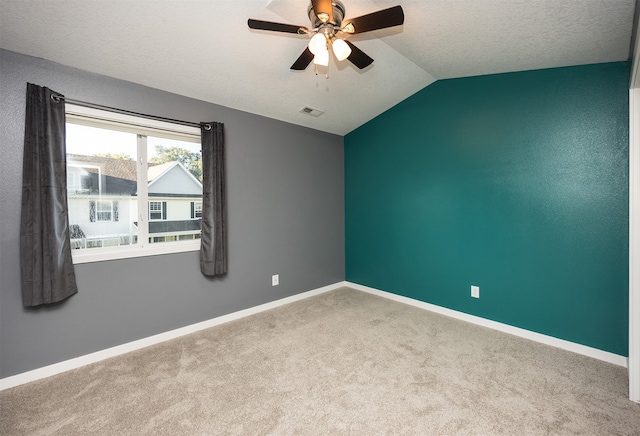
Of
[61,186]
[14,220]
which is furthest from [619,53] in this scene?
[14,220]

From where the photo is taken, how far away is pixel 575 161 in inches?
93.8

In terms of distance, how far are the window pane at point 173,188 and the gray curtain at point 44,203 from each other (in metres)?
0.66

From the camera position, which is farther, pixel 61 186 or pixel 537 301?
pixel 537 301

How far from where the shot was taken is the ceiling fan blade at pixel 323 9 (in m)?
1.46

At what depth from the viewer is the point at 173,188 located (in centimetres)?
282

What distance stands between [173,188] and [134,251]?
0.71m

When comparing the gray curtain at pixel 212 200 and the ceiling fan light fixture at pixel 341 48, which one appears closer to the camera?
the ceiling fan light fixture at pixel 341 48

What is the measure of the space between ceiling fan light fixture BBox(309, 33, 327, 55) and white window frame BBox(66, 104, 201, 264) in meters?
1.70

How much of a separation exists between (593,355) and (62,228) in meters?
4.39

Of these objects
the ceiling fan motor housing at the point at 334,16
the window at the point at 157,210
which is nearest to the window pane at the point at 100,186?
the window at the point at 157,210

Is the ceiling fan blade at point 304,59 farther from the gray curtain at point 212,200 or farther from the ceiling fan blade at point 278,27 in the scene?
the gray curtain at point 212,200

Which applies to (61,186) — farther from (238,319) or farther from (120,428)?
(238,319)

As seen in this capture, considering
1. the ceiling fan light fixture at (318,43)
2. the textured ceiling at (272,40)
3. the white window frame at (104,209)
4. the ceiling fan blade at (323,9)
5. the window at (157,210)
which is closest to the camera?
the ceiling fan blade at (323,9)

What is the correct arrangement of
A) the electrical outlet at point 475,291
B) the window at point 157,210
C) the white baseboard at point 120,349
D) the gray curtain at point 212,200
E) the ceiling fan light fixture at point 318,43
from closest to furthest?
A: 1. the ceiling fan light fixture at point 318,43
2. the white baseboard at point 120,349
3. the window at point 157,210
4. the gray curtain at point 212,200
5. the electrical outlet at point 475,291
